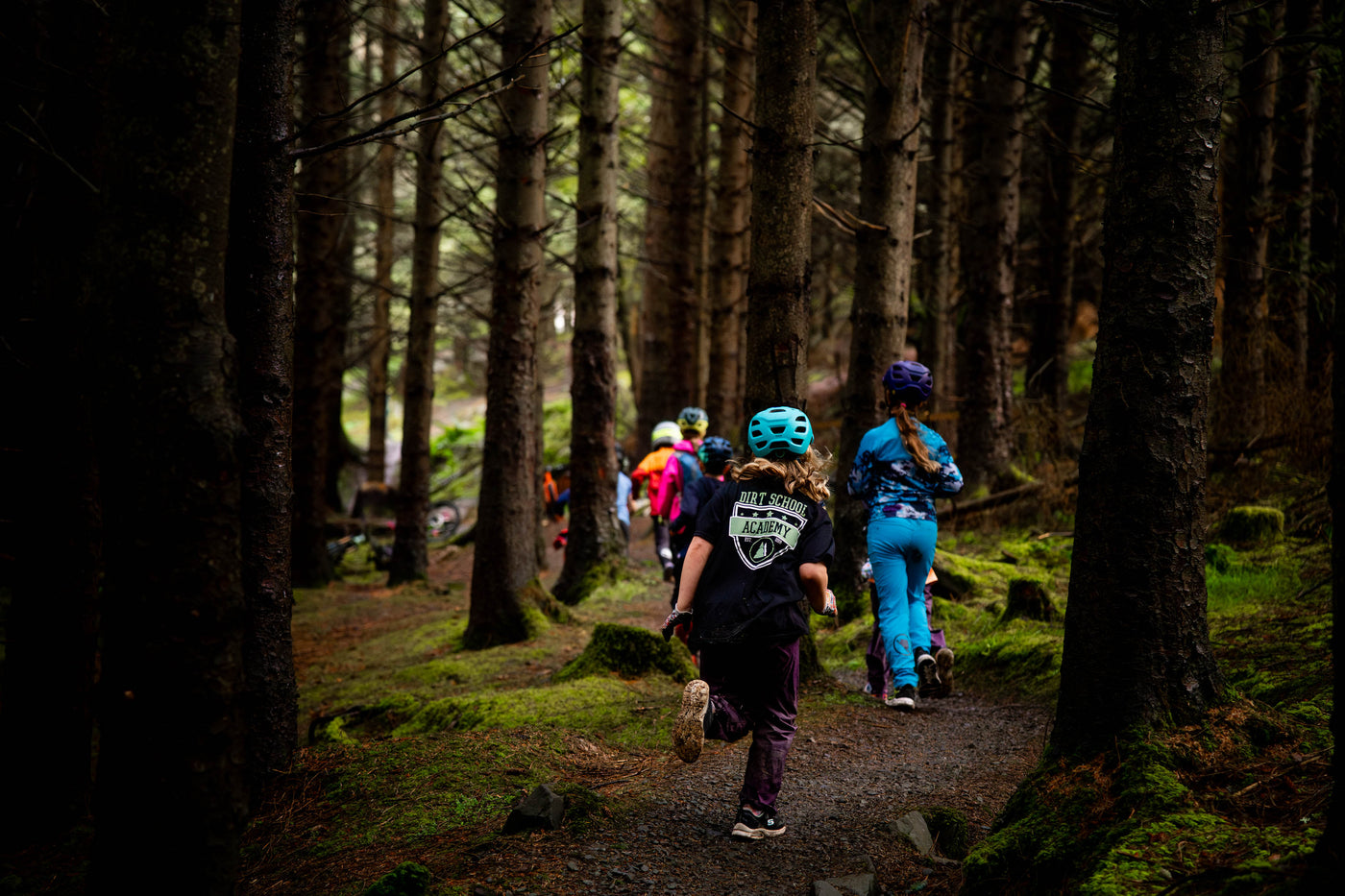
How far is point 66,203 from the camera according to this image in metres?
5.78

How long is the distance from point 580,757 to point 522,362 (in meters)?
4.89

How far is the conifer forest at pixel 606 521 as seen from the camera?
2762mm

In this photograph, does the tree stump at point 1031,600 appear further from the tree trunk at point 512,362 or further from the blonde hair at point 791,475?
the tree trunk at point 512,362

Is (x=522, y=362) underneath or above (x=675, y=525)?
above

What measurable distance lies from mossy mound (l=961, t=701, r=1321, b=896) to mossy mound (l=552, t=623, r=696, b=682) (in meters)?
3.82

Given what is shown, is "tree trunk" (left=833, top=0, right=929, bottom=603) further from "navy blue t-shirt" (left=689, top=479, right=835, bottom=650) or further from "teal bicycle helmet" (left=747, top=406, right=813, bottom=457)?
"navy blue t-shirt" (left=689, top=479, right=835, bottom=650)

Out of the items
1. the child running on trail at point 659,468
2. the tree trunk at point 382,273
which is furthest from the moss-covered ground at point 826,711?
the tree trunk at point 382,273

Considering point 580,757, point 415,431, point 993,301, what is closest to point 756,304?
point 580,757

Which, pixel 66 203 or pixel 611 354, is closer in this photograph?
pixel 66 203

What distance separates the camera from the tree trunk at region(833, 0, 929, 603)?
8.36 m

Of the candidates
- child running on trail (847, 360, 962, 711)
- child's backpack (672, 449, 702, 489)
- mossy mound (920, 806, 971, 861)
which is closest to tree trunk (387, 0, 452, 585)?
child's backpack (672, 449, 702, 489)

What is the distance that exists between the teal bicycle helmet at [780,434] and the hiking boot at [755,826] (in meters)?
1.78

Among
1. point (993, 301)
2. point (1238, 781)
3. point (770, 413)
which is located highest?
point (993, 301)

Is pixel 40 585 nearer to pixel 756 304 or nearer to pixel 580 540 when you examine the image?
pixel 756 304
